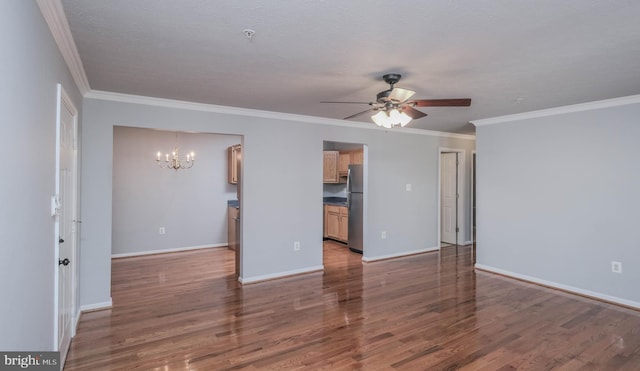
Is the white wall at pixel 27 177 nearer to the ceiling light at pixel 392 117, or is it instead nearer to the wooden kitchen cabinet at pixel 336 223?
the ceiling light at pixel 392 117

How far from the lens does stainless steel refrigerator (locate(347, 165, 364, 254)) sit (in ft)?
19.7

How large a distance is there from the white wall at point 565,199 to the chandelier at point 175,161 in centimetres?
493

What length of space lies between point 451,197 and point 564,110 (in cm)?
299

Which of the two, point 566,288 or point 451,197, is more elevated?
point 451,197

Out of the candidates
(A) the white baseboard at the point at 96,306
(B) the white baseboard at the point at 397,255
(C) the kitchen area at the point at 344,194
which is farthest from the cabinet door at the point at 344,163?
(A) the white baseboard at the point at 96,306

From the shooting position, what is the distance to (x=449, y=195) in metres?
6.90

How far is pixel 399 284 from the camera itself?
439 cm

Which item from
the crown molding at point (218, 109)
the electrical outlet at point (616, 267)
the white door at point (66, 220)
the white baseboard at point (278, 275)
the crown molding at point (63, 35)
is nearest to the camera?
the crown molding at point (63, 35)

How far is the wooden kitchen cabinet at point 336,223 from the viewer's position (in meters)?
6.83

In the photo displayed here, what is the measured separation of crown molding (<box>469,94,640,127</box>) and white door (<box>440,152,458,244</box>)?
179 centimetres

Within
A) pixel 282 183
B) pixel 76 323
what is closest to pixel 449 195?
pixel 282 183

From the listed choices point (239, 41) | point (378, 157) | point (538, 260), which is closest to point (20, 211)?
point (239, 41)

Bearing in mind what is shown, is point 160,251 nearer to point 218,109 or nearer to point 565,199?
point 218,109

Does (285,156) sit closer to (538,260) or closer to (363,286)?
(363,286)
